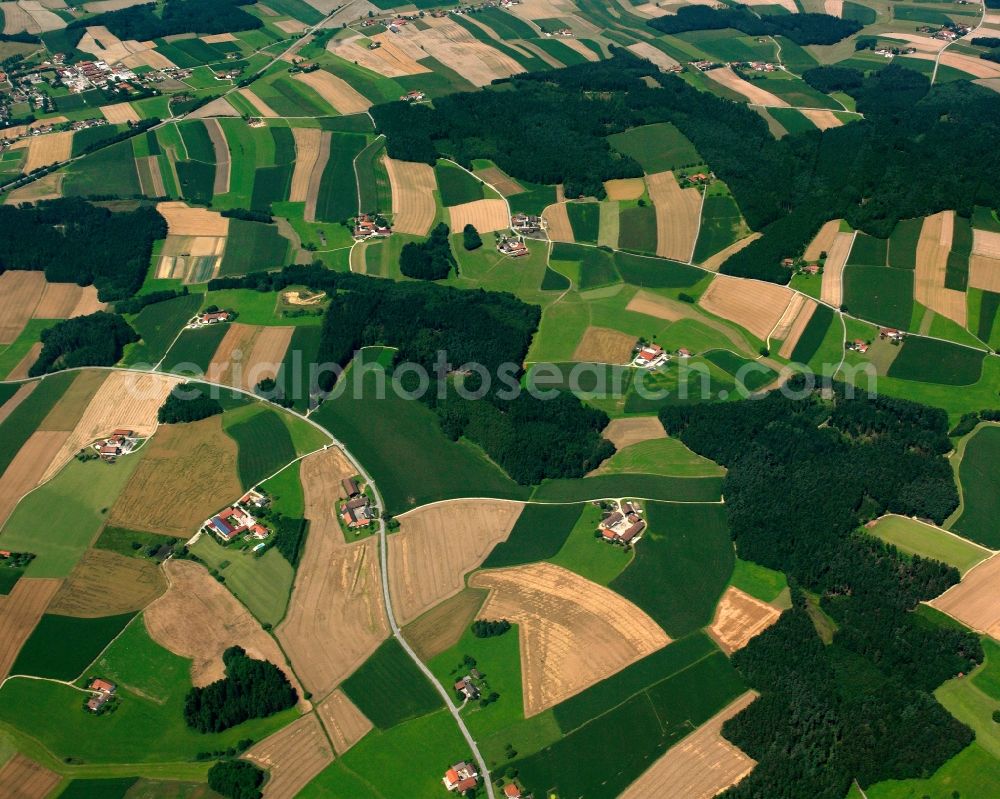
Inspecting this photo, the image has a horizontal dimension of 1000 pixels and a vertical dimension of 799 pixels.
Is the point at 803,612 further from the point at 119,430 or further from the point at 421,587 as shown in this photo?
the point at 119,430

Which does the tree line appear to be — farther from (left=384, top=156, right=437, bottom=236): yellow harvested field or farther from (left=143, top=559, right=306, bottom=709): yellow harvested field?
(left=384, top=156, right=437, bottom=236): yellow harvested field

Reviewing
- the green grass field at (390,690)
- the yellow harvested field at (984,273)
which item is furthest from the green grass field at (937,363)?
the green grass field at (390,690)

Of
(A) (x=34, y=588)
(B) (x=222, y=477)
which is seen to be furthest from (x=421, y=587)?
(A) (x=34, y=588)

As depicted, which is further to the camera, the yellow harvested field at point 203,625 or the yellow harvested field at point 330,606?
the yellow harvested field at point 203,625

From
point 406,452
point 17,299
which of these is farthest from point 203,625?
point 17,299

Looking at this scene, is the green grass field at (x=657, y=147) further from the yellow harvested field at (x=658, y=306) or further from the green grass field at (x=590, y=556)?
the green grass field at (x=590, y=556)

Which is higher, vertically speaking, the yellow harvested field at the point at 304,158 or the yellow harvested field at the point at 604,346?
the yellow harvested field at the point at 604,346
